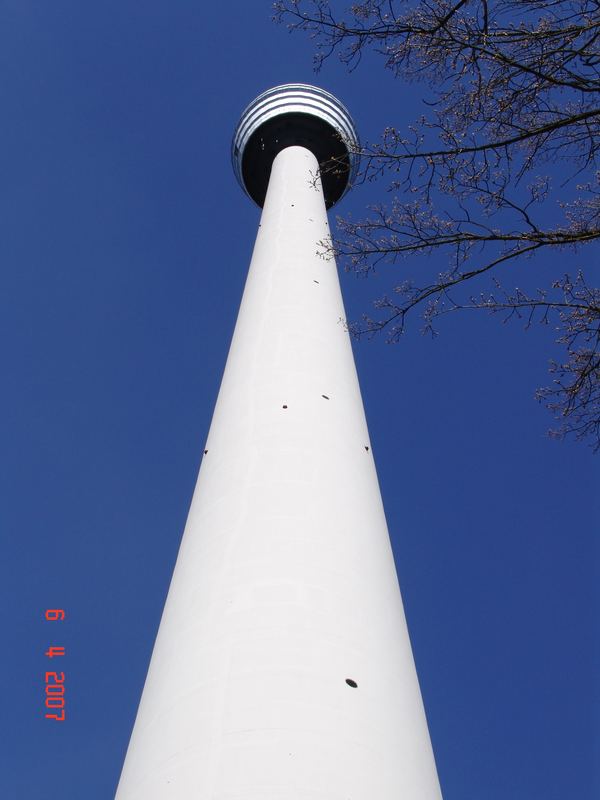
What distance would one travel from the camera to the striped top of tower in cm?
2309

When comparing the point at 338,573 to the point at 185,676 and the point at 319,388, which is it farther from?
the point at 319,388

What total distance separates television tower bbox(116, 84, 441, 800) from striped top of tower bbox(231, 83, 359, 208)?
13061 mm

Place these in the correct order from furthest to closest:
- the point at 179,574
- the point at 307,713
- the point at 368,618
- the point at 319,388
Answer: the point at 319,388 < the point at 179,574 < the point at 368,618 < the point at 307,713

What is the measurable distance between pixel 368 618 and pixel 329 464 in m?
2.01

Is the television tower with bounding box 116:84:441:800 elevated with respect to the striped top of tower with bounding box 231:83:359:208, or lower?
lower

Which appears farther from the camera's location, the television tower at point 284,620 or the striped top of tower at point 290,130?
the striped top of tower at point 290,130

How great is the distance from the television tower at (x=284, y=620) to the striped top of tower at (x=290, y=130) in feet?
42.9

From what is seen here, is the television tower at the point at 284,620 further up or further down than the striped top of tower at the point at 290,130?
further down

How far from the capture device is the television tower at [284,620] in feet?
17.4

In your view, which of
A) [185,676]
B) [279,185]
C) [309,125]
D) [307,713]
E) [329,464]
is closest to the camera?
[307,713]

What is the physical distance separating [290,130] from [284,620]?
1896 centimetres

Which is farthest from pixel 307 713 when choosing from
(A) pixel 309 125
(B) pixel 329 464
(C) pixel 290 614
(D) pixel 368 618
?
(A) pixel 309 125

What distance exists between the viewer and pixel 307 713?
552 centimetres

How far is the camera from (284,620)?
632cm
